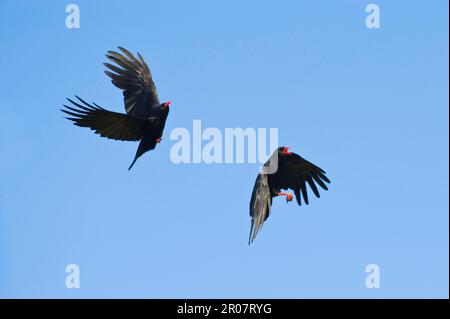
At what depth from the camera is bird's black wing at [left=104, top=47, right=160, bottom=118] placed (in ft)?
65.6

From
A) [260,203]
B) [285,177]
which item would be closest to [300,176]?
[285,177]

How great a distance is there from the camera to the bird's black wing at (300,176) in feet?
60.6

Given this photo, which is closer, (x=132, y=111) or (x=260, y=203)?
(x=260, y=203)

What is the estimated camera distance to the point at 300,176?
18672mm

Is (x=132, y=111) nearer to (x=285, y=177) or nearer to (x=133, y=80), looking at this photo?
(x=133, y=80)

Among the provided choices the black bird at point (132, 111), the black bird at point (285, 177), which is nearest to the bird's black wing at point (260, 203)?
the black bird at point (285, 177)

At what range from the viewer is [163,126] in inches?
736

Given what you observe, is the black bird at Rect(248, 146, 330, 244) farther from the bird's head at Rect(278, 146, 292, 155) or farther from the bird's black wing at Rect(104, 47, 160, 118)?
the bird's black wing at Rect(104, 47, 160, 118)

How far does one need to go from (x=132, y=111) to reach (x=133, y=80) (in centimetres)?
99

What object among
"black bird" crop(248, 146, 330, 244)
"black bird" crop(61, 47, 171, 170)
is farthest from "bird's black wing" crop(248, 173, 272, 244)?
"black bird" crop(61, 47, 171, 170)
